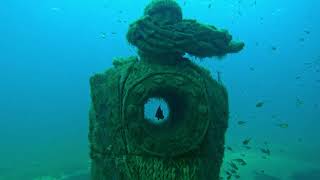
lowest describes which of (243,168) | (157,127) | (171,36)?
(243,168)

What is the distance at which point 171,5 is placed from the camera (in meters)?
6.38

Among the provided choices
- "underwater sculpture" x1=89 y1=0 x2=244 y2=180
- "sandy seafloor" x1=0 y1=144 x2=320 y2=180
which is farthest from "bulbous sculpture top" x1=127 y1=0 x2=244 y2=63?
"sandy seafloor" x1=0 y1=144 x2=320 y2=180

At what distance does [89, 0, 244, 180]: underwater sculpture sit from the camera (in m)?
5.57

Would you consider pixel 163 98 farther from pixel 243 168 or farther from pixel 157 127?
pixel 243 168

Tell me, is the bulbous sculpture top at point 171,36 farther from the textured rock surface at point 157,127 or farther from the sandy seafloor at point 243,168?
the sandy seafloor at point 243,168

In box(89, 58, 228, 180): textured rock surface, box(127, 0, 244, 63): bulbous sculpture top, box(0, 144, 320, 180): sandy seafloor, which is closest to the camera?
box(89, 58, 228, 180): textured rock surface

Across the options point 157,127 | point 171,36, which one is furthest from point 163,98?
point 171,36

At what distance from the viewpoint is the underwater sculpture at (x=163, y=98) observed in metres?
5.57

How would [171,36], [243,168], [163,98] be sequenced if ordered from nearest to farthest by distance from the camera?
[171,36] < [163,98] < [243,168]

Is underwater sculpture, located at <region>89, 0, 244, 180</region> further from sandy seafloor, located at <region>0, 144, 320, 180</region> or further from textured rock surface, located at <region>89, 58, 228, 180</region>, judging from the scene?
sandy seafloor, located at <region>0, 144, 320, 180</region>

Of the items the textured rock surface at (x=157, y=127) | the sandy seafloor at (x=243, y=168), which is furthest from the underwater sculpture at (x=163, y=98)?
the sandy seafloor at (x=243, y=168)

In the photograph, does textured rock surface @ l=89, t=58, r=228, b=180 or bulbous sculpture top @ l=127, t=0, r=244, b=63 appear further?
bulbous sculpture top @ l=127, t=0, r=244, b=63

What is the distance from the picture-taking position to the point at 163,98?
21.8 feet

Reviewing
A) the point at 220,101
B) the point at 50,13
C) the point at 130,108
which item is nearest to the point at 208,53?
the point at 220,101
